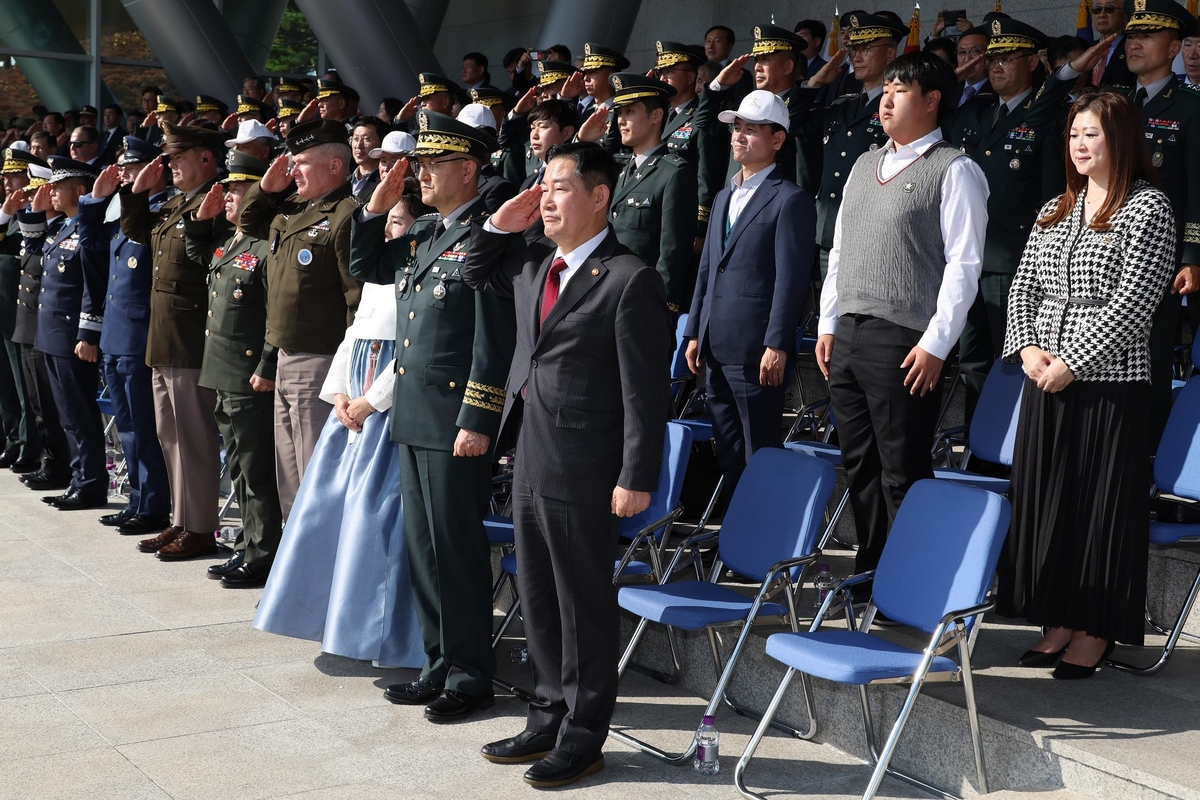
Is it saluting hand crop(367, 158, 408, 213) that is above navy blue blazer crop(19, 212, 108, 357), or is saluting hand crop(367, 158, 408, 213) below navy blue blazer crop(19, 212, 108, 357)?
above

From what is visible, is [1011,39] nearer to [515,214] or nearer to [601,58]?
[601,58]

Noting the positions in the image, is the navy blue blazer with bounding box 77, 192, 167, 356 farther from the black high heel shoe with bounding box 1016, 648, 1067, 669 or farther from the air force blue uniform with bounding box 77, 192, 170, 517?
the black high heel shoe with bounding box 1016, 648, 1067, 669

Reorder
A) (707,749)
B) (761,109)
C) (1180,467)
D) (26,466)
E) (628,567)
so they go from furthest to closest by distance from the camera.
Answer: (26,466) < (761,109) < (628,567) < (1180,467) < (707,749)

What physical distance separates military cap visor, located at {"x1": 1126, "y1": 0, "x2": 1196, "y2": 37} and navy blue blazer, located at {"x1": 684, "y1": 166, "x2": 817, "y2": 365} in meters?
1.59

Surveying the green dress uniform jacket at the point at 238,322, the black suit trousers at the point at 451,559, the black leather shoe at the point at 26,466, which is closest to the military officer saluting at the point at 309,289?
the green dress uniform jacket at the point at 238,322

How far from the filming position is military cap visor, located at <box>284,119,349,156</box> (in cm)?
532

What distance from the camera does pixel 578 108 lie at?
28.4 feet

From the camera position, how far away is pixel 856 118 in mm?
6262

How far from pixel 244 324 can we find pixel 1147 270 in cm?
380

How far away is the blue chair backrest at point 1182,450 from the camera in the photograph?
4230 mm

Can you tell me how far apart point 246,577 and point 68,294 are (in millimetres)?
2642

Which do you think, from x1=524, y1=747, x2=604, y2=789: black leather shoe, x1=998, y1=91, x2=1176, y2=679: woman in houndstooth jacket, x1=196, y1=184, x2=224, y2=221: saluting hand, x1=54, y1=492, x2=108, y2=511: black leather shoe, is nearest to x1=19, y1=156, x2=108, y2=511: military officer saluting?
x1=54, y1=492, x2=108, y2=511: black leather shoe

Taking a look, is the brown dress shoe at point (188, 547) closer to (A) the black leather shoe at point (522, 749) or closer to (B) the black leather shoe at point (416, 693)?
(B) the black leather shoe at point (416, 693)

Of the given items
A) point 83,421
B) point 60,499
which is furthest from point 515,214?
point 60,499
